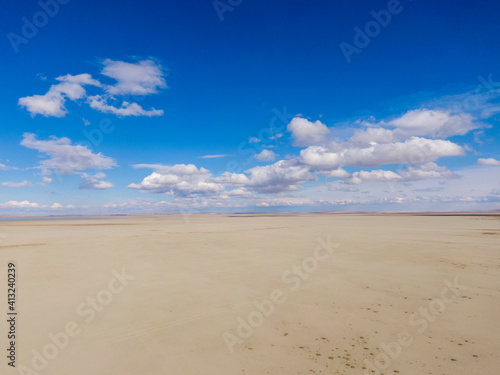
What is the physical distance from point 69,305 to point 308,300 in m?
7.28

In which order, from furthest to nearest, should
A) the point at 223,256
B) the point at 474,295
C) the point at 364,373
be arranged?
the point at 223,256 < the point at 474,295 < the point at 364,373

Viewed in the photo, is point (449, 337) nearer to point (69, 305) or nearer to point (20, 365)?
point (20, 365)

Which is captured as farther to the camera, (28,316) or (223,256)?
(223,256)

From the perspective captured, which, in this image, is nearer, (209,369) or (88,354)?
(209,369)

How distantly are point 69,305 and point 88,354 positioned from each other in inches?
132

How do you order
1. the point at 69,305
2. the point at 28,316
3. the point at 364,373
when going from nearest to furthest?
the point at 364,373 < the point at 28,316 < the point at 69,305

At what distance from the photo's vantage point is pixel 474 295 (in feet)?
28.7

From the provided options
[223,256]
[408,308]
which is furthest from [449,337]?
[223,256]

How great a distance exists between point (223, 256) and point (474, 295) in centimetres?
1136

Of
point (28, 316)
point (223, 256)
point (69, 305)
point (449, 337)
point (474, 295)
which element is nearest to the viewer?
point (449, 337)

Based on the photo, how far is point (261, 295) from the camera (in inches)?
356

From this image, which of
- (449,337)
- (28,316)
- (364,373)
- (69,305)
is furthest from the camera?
(69,305)

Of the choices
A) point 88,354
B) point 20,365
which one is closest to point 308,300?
point 88,354

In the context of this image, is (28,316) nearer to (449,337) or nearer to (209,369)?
(209,369)
